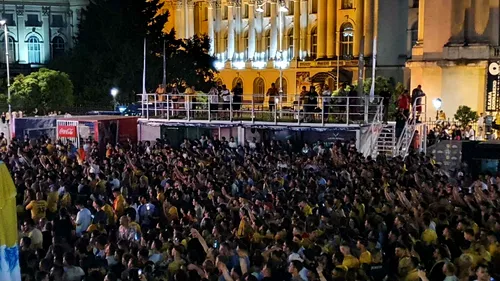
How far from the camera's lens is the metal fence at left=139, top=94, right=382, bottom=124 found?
2627 centimetres

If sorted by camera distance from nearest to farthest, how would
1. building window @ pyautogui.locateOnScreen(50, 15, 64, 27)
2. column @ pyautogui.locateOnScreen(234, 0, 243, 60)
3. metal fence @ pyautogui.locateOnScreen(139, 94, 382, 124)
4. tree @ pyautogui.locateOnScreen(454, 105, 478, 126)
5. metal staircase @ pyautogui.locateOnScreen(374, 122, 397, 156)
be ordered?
metal staircase @ pyautogui.locateOnScreen(374, 122, 397, 156), metal fence @ pyautogui.locateOnScreen(139, 94, 382, 124), tree @ pyautogui.locateOnScreen(454, 105, 478, 126), column @ pyautogui.locateOnScreen(234, 0, 243, 60), building window @ pyautogui.locateOnScreen(50, 15, 64, 27)

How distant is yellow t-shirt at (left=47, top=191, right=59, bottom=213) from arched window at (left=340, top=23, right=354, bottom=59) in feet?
150

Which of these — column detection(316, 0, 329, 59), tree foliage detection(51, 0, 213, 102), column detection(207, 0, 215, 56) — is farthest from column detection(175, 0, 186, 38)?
column detection(316, 0, 329, 59)

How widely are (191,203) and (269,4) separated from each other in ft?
178

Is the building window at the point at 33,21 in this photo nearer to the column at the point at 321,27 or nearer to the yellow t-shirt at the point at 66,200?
the column at the point at 321,27

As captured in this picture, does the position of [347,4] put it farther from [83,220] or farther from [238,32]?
[83,220]

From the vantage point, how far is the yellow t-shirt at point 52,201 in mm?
14555

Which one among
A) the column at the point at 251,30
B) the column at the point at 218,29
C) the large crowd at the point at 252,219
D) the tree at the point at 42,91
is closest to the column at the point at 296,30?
the column at the point at 251,30

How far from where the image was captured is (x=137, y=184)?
17.4 metres

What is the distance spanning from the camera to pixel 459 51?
35.8 metres

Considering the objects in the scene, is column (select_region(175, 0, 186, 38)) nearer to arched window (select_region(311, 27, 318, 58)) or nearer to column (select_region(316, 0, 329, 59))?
arched window (select_region(311, 27, 318, 58))

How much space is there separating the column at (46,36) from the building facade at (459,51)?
2161 inches

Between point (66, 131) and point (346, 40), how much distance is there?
118 ft

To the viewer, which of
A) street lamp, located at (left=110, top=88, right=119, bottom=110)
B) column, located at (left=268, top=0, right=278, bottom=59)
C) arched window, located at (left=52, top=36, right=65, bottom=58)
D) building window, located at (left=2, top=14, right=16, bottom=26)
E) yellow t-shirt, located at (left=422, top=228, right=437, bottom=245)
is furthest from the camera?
arched window, located at (left=52, top=36, right=65, bottom=58)
